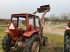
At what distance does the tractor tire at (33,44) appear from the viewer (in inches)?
357

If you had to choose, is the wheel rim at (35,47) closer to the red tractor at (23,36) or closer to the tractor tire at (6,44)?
the red tractor at (23,36)

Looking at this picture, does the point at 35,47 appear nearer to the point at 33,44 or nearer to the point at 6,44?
the point at 33,44

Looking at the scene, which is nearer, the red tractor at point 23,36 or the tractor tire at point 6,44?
the red tractor at point 23,36

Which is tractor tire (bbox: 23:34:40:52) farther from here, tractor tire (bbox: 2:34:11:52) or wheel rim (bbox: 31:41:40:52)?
tractor tire (bbox: 2:34:11:52)

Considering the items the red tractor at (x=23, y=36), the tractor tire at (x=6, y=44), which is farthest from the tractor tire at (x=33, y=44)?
the tractor tire at (x=6, y=44)

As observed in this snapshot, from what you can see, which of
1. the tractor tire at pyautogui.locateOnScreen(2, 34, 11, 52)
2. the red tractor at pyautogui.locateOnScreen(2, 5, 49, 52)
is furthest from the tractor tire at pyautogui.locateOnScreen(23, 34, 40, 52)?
the tractor tire at pyautogui.locateOnScreen(2, 34, 11, 52)

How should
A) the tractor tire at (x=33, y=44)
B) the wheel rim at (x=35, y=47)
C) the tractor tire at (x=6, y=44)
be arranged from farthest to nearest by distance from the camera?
the tractor tire at (x=6, y=44) < the wheel rim at (x=35, y=47) < the tractor tire at (x=33, y=44)

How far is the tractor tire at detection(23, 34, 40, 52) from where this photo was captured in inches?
357

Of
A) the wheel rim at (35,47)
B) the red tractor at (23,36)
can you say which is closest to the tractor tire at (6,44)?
the red tractor at (23,36)

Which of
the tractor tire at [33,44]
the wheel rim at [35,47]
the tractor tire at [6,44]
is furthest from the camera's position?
the tractor tire at [6,44]

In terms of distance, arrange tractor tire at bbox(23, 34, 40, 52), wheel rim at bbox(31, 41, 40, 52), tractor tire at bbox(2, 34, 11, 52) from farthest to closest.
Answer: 1. tractor tire at bbox(2, 34, 11, 52)
2. wheel rim at bbox(31, 41, 40, 52)
3. tractor tire at bbox(23, 34, 40, 52)

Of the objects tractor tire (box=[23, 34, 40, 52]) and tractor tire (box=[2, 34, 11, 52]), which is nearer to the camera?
tractor tire (box=[23, 34, 40, 52])

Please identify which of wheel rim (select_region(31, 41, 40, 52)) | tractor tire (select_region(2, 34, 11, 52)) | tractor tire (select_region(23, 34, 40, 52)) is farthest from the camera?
tractor tire (select_region(2, 34, 11, 52))

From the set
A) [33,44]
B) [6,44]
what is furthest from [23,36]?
[6,44]
